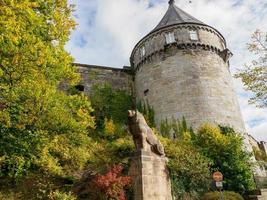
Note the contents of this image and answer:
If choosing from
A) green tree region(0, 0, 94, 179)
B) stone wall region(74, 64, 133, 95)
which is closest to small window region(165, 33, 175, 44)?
stone wall region(74, 64, 133, 95)

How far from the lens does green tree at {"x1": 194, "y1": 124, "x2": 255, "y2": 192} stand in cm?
1595

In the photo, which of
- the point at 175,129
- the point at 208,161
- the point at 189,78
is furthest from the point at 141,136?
the point at 189,78

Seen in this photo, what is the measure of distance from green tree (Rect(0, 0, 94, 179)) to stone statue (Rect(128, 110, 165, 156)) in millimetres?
2076

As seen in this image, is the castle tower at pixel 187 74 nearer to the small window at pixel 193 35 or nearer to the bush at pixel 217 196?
the small window at pixel 193 35

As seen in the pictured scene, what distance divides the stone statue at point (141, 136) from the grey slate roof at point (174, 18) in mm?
16658

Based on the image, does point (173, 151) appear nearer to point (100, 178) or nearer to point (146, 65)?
point (100, 178)

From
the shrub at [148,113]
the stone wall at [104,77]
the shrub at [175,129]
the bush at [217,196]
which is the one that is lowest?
the bush at [217,196]

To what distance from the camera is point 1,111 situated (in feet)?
30.7

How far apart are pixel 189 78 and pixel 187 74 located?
412 millimetres

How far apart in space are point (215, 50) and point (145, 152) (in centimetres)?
1787

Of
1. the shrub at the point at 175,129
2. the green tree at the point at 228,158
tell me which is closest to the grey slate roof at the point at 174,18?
the shrub at the point at 175,129

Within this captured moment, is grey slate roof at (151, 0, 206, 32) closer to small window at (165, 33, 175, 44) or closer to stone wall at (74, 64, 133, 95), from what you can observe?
small window at (165, 33, 175, 44)

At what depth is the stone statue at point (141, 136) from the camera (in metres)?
10.4

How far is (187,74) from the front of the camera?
23.9 m
